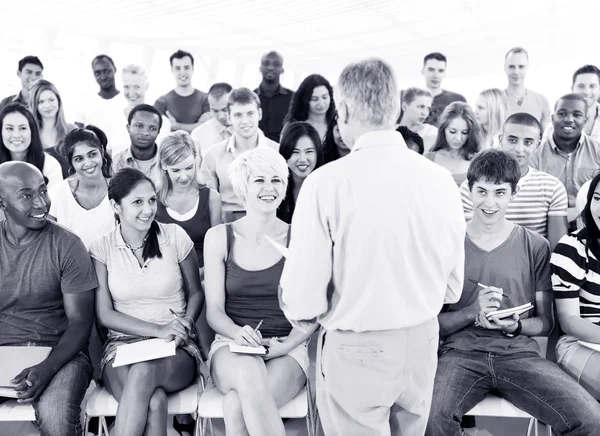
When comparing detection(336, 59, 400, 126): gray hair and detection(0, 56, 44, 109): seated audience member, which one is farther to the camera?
detection(0, 56, 44, 109): seated audience member

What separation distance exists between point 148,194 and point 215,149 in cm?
146

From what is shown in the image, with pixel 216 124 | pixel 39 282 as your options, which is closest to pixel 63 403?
pixel 39 282

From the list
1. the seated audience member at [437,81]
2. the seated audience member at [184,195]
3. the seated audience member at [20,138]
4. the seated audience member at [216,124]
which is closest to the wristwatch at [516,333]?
the seated audience member at [184,195]

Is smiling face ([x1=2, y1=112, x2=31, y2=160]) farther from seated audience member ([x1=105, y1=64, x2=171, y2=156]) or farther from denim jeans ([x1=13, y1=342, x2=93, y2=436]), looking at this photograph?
denim jeans ([x1=13, y1=342, x2=93, y2=436])

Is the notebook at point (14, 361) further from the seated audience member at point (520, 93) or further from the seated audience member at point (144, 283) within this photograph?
the seated audience member at point (520, 93)

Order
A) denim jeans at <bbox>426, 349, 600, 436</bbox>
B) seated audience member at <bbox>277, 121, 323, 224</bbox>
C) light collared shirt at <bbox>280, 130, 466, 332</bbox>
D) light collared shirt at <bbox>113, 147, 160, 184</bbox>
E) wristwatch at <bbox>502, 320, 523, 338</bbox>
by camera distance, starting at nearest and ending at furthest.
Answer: light collared shirt at <bbox>280, 130, 466, 332</bbox> < denim jeans at <bbox>426, 349, 600, 436</bbox> < wristwatch at <bbox>502, 320, 523, 338</bbox> < seated audience member at <bbox>277, 121, 323, 224</bbox> < light collared shirt at <bbox>113, 147, 160, 184</bbox>

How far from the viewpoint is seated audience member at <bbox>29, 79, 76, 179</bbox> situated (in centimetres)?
415

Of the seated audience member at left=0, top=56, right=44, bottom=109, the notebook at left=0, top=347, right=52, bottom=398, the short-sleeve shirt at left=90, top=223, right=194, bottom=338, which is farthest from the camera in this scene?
the seated audience member at left=0, top=56, right=44, bottom=109

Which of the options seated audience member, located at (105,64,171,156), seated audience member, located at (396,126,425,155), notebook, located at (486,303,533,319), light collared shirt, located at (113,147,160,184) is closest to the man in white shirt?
notebook, located at (486,303,533,319)

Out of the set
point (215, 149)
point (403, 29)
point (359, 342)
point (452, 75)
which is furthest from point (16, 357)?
point (452, 75)

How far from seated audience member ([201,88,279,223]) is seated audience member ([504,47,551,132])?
2.12 m

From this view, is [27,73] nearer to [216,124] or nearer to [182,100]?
[182,100]

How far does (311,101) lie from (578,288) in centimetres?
246

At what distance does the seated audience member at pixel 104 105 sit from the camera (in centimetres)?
492
